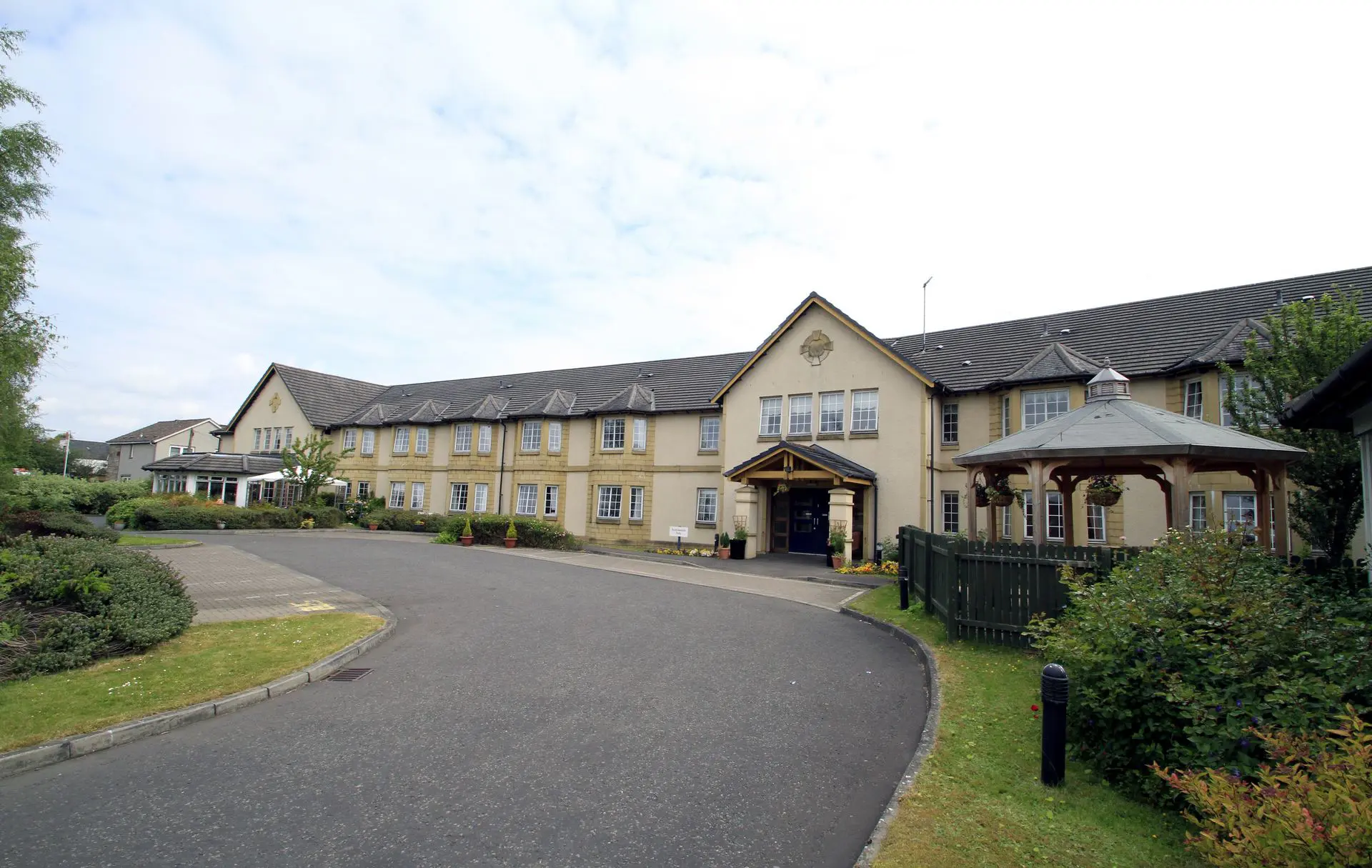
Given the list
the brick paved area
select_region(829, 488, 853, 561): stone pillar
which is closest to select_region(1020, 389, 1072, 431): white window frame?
select_region(829, 488, 853, 561): stone pillar

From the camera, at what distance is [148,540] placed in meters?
23.8

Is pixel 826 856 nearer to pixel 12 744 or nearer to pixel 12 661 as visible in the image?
pixel 12 744

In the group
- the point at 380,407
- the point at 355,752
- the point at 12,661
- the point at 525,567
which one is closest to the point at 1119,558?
the point at 355,752

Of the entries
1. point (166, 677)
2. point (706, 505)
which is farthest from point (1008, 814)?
point (706, 505)

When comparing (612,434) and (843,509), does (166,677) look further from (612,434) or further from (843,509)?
(612,434)

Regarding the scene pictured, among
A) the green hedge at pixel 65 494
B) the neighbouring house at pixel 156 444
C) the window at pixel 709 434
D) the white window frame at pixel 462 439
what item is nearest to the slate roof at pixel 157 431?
the neighbouring house at pixel 156 444

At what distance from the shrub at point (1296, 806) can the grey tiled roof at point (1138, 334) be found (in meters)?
18.6

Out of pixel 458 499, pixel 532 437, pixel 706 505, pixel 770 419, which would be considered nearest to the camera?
pixel 770 419

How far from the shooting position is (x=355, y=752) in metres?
5.79

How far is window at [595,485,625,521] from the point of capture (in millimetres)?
30547

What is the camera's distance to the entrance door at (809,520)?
25219mm

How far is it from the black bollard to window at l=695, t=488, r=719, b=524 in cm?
2226

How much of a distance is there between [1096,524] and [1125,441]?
11370mm

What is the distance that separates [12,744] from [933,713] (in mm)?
8201
